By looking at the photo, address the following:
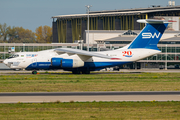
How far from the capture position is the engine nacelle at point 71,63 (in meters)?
49.4

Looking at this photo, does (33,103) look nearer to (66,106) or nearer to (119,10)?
(66,106)

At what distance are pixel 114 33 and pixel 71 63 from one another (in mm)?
67483

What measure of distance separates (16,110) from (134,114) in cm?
690

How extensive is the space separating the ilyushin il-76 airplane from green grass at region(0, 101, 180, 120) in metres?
28.9

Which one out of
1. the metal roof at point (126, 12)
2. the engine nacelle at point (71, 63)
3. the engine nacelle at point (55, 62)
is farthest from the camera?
the metal roof at point (126, 12)

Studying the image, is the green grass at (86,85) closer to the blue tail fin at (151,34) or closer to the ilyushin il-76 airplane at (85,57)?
the ilyushin il-76 airplane at (85,57)

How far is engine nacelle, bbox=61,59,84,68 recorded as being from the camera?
49.4m

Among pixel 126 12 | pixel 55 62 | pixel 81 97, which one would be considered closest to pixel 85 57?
pixel 55 62

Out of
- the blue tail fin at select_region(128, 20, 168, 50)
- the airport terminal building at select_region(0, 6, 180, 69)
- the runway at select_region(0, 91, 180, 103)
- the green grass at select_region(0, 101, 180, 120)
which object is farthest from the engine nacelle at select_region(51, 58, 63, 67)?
the airport terminal building at select_region(0, 6, 180, 69)

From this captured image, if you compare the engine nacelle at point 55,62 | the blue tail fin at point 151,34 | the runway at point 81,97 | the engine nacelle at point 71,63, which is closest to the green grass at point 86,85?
the runway at point 81,97

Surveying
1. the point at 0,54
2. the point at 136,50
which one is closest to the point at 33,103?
the point at 136,50

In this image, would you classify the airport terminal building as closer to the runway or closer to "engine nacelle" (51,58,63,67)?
"engine nacelle" (51,58,63,67)

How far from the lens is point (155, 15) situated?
125 meters

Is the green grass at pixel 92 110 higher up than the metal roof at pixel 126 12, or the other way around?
the metal roof at pixel 126 12
